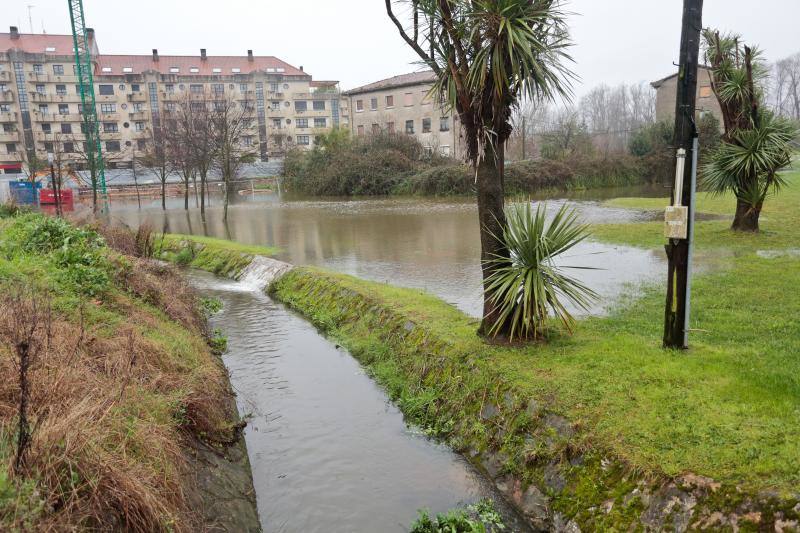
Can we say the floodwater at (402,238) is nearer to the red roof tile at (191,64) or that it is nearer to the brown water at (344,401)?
the brown water at (344,401)

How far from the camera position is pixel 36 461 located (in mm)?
3717

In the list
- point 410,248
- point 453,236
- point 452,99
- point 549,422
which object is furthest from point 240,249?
point 549,422

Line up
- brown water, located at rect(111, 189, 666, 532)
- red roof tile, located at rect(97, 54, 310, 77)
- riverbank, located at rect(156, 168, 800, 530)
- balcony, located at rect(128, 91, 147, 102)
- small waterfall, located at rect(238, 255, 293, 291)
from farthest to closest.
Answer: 1. red roof tile, located at rect(97, 54, 310, 77)
2. balcony, located at rect(128, 91, 147, 102)
3. small waterfall, located at rect(238, 255, 293, 291)
4. brown water, located at rect(111, 189, 666, 532)
5. riverbank, located at rect(156, 168, 800, 530)

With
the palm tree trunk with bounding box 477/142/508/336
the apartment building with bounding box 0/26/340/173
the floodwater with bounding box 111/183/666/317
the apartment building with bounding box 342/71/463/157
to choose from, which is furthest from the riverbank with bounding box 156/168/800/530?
the apartment building with bounding box 0/26/340/173

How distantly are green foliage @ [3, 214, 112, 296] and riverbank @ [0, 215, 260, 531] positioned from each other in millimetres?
28

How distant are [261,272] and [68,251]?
7506mm

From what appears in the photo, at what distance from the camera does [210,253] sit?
20.2 metres

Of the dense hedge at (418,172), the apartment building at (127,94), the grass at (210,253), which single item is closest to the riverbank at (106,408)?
the grass at (210,253)

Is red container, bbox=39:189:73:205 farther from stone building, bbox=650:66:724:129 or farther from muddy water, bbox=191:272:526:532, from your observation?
stone building, bbox=650:66:724:129

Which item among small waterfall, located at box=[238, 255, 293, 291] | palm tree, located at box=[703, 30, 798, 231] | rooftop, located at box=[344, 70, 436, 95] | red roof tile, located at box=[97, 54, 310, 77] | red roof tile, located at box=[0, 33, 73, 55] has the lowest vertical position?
small waterfall, located at box=[238, 255, 293, 291]

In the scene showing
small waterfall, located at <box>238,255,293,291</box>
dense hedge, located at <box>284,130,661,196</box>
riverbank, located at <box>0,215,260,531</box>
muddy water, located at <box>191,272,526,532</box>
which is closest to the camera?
riverbank, located at <box>0,215,260,531</box>

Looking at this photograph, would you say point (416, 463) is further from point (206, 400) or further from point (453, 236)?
point (453, 236)

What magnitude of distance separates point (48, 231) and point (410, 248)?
10.5 m

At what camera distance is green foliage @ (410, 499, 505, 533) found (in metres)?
5.54
